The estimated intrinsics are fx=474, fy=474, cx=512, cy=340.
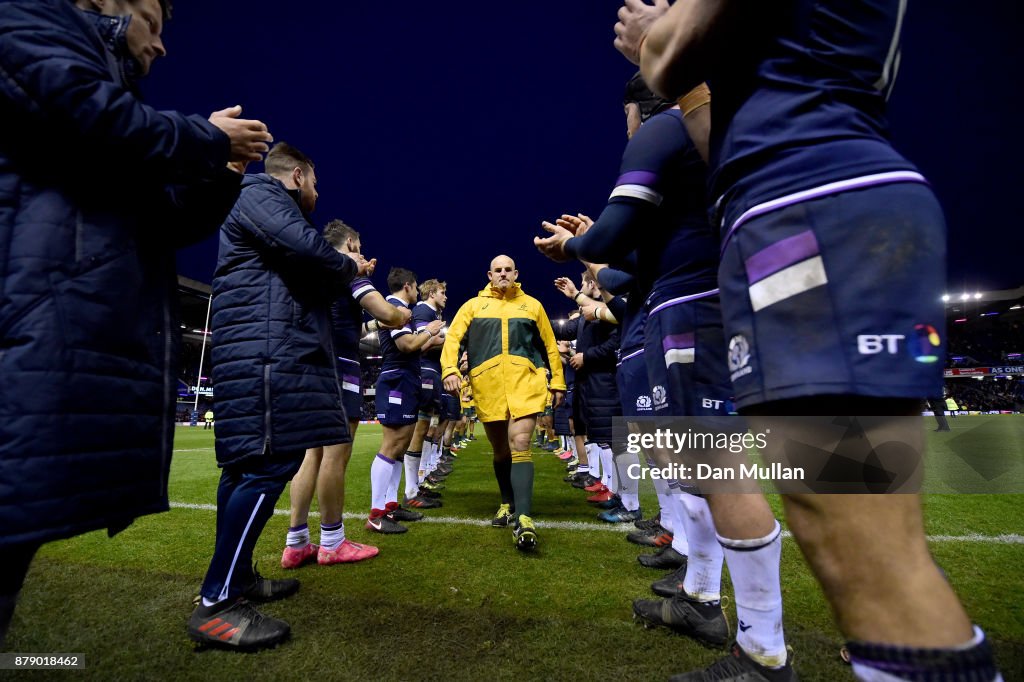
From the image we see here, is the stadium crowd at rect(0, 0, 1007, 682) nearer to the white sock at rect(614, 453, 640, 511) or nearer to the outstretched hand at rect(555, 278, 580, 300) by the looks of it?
the outstretched hand at rect(555, 278, 580, 300)

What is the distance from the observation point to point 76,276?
1.33 m

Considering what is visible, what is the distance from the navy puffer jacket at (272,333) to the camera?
246cm

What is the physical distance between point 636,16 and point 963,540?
4517 mm

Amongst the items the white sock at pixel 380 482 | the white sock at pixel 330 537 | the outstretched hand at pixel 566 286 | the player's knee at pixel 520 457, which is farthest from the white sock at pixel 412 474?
the outstretched hand at pixel 566 286

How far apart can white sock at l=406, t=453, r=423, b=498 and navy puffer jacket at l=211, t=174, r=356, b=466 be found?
152 inches

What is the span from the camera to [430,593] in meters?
2.75

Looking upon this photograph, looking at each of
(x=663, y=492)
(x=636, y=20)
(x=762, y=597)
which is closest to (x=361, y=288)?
(x=636, y=20)

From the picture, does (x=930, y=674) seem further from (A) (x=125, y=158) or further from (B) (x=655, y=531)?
(B) (x=655, y=531)

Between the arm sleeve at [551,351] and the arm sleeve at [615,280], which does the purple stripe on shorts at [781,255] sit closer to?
the arm sleeve at [615,280]

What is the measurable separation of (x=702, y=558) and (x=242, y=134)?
109 inches

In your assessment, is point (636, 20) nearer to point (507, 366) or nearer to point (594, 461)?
point (507, 366)

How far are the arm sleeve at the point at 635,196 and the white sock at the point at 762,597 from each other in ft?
3.93

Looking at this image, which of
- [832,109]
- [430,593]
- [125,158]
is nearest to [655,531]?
[430,593]

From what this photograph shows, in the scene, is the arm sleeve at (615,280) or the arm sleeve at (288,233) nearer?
the arm sleeve at (288,233)
